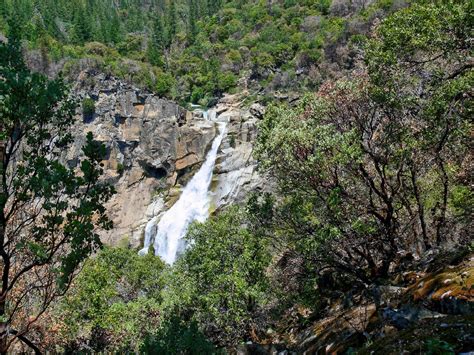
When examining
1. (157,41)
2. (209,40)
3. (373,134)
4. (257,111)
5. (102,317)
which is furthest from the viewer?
(209,40)

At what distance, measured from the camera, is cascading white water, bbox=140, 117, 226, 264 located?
50781 mm

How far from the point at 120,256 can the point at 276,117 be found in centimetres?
2466

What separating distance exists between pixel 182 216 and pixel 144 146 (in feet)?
56.8

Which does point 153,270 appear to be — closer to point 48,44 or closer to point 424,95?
point 424,95

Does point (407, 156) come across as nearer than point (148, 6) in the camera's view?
Yes

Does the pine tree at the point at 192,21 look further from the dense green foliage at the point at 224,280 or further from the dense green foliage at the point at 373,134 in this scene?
the dense green foliage at the point at 373,134

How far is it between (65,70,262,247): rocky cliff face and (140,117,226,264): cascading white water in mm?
1423

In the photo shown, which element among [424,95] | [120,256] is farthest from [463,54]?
[120,256]

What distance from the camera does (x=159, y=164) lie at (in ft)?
212

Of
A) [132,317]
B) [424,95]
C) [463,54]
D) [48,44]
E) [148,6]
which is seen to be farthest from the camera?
[148,6]

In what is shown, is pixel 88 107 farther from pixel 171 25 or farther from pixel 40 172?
pixel 171 25

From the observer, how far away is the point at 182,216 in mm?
53875

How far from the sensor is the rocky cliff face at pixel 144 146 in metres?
58.6

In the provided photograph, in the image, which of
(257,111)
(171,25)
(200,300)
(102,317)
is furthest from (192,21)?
(200,300)
